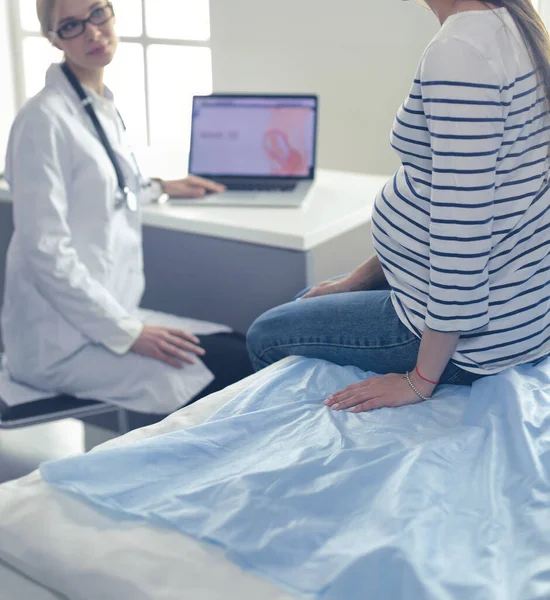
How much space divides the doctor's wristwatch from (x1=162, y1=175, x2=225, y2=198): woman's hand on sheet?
1cm

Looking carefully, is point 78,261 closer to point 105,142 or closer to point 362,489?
point 105,142

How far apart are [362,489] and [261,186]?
4.06 feet

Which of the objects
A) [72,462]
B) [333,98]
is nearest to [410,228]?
[72,462]

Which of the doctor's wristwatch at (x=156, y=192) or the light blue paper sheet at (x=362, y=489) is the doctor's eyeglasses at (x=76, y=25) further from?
the light blue paper sheet at (x=362, y=489)

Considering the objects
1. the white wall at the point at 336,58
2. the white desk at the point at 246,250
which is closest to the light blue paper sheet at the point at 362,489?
the white desk at the point at 246,250

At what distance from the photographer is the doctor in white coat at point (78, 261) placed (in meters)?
1.58

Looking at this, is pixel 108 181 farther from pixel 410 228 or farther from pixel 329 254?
pixel 410 228

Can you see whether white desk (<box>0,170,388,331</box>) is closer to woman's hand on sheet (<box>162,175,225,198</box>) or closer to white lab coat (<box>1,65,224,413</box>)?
woman's hand on sheet (<box>162,175,225,198</box>)

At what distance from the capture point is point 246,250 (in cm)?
185

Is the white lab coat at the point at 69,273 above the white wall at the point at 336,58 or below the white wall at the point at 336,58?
below

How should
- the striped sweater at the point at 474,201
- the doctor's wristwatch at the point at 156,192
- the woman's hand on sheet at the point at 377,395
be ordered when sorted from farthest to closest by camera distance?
1. the doctor's wristwatch at the point at 156,192
2. the woman's hand on sheet at the point at 377,395
3. the striped sweater at the point at 474,201

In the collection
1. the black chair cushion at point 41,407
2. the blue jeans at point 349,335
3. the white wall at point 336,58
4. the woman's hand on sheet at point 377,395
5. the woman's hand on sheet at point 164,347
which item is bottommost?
the black chair cushion at point 41,407

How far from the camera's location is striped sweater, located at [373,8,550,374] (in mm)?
987

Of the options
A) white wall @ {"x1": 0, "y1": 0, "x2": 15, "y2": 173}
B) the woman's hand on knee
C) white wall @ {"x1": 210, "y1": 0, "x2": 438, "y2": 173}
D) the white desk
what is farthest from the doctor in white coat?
white wall @ {"x1": 0, "y1": 0, "x2": 15, "y2": 173}
